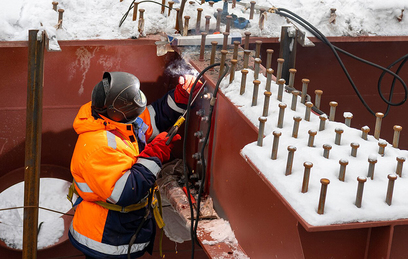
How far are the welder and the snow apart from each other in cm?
78

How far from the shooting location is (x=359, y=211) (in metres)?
2.29

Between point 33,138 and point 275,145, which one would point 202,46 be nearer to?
point 33,138

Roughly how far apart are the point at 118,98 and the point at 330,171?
5.25ft

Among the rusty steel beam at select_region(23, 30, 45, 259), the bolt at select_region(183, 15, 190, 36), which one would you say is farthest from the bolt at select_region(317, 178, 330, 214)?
Answer: the rusty steel beam at select_region(23, 30, 45, 259)

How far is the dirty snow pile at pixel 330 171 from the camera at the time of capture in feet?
7.53

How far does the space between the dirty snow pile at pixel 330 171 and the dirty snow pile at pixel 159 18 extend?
157 centimetres

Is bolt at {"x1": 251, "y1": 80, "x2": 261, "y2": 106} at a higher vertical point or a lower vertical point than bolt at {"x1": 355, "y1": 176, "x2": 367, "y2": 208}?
higher

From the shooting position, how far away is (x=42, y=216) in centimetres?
510

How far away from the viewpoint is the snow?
4668 mm

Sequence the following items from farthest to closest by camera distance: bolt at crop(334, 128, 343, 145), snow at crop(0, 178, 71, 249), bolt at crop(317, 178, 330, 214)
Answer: snow at crop(0, 178, 71, 249), bolt at crop(334, 128, 343, 145), bolt at crop(317, 178, 330, 214)

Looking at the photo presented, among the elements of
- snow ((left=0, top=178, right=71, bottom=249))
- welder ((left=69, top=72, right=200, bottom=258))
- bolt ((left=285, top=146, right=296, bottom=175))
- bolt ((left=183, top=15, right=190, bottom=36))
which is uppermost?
bolt ((left=183, top=15, right=190, bottom=36))

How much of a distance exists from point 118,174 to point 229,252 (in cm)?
85

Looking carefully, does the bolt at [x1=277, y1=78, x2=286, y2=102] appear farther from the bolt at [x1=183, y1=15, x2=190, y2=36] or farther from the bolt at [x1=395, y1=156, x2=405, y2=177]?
the bolt at [x1=183, y1=15, x2=190, y2=36]

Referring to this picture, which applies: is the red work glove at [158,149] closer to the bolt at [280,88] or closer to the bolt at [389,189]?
the bolt at [280,88]
